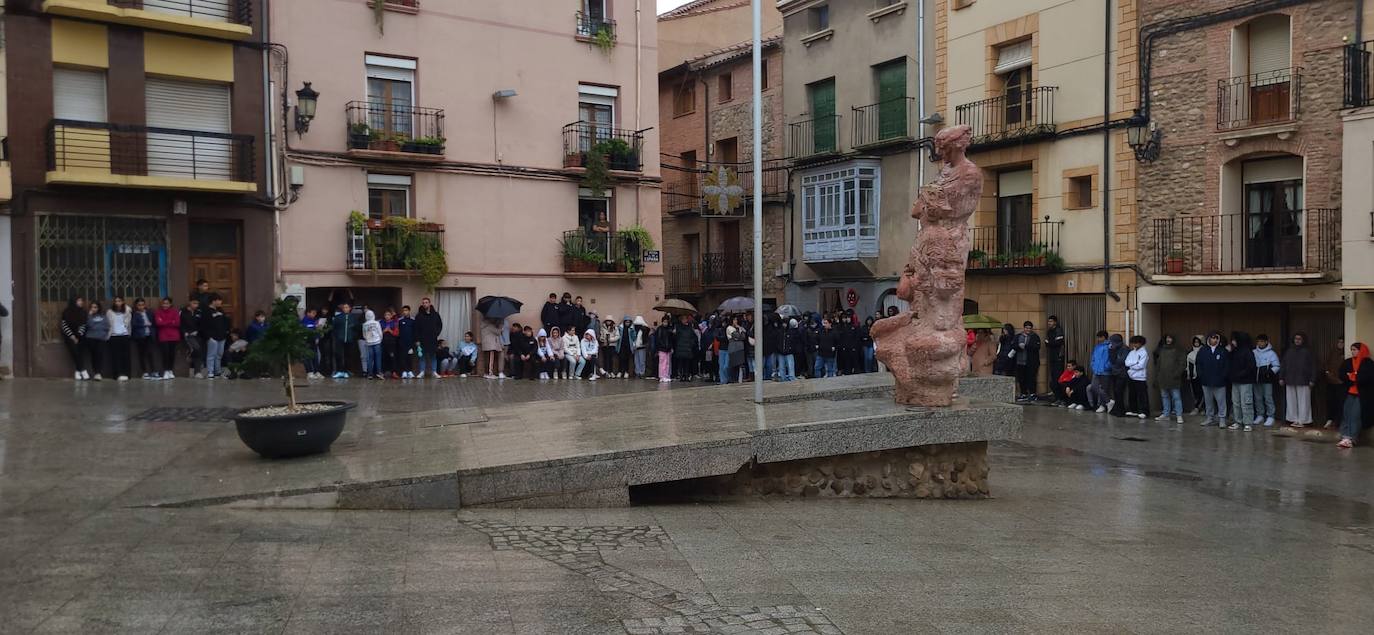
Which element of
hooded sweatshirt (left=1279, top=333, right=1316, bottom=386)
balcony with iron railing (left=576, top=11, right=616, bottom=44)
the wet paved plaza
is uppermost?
balcony with iron railing (left=576, top=11, right=616, bottom=44)

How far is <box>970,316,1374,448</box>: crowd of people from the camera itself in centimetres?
1620

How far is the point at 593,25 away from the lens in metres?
26.5

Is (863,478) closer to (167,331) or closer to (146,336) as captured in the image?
(167,331)

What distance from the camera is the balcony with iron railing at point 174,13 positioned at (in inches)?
738

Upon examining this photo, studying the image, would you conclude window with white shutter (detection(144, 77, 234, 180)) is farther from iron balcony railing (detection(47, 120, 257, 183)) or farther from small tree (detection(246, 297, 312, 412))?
small tree (detection(246, 297, 312, 412))

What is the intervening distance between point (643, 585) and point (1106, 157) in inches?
745

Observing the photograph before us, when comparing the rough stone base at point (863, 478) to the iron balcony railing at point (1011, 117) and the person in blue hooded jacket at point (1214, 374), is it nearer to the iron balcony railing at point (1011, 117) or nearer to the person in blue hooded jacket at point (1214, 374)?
the person in blue hooded jacket at point (1214, 374)

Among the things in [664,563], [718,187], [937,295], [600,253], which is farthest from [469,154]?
[664,563]

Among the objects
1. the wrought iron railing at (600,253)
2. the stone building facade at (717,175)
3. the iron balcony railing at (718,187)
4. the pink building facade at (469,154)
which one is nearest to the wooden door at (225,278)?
the pink building facade at (469,154)

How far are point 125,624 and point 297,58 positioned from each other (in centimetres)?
1925

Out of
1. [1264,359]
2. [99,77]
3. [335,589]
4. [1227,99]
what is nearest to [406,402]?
[99,77]

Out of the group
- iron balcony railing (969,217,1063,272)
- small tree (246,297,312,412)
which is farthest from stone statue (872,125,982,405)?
iron balcony railing (969,217,1063,272)

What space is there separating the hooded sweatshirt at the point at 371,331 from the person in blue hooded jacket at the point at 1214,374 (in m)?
15.7

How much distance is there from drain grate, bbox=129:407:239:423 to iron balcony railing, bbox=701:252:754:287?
21333 mm
